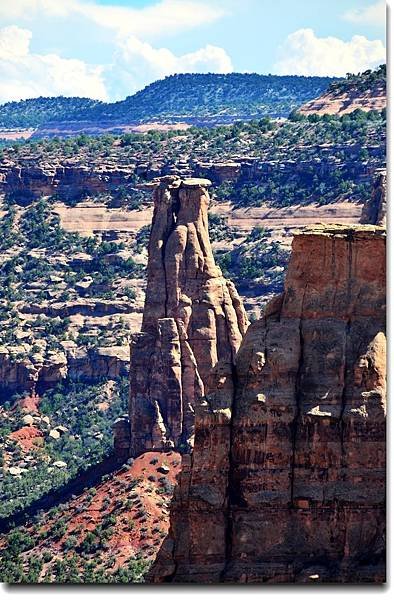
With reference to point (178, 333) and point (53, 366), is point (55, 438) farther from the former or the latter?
point (178, 333)

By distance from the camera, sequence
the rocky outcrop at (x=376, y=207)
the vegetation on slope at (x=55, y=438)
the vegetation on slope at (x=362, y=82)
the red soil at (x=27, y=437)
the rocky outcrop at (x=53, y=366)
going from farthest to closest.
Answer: the vegetation on slope at (x=362, y=82), the rocky outcrop at (x=53, y=366), the red soil at (x=27, y=437), the vegetation on slope at (x=55, y=438), the rocky outcrop at (x=376, y=207)

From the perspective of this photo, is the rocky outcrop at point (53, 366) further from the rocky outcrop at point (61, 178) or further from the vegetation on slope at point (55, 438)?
the rocky outcrop at point (61, 178)

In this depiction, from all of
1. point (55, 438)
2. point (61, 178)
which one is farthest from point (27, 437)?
point (61, 178)

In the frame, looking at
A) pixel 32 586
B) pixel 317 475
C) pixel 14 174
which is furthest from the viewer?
pixel 14 174

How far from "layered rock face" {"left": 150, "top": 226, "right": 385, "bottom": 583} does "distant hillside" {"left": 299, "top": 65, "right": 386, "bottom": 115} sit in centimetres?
10517

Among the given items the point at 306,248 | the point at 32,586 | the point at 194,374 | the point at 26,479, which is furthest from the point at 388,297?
the point at 26,479

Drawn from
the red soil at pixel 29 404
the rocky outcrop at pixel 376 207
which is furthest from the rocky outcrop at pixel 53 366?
the rocky outcrop at pixel 376 207

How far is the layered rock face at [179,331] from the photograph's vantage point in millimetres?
105875

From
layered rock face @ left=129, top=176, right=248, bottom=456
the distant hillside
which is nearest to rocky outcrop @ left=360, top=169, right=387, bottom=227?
layered rock face @ left=129, top=176, right=248, bottom=456

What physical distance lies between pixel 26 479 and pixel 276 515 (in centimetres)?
6188

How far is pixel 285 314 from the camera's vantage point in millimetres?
59938

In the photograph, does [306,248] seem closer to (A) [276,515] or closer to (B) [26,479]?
(A) [276,515]

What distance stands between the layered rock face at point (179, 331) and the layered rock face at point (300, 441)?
4479cm

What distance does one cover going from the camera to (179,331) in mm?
106500
